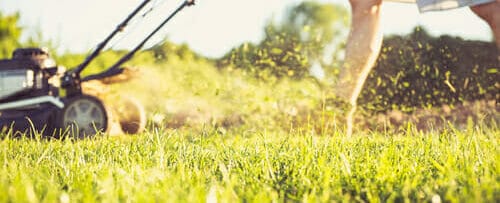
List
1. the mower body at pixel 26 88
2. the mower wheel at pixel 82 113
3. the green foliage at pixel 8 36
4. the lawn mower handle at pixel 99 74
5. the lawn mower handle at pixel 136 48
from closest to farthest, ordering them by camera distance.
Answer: the lawn mower handle at pixel 136 48 < the lawn mower handle at pixel 99 74 < the mower wheel at pixel 82 113 < the mower body at pixel 26 88 < the green foliage at pixel 8 36

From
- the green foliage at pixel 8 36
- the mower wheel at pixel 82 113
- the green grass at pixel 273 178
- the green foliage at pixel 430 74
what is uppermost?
the green foliage at pixel 8 36

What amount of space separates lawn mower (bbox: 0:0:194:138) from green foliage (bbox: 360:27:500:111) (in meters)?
2.03

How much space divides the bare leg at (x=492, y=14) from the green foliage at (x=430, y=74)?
1889mm

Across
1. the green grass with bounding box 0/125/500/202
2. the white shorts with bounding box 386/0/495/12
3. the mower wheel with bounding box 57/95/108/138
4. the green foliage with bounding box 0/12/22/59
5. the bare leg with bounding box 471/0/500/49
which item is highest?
the green foliage with bounding box 0/12/22/59

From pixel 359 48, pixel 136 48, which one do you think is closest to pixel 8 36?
pixel 136 48

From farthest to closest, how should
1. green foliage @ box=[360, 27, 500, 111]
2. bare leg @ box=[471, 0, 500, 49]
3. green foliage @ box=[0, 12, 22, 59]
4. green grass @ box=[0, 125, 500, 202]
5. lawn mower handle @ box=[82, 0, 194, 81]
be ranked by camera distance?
green foliage @ box=[0, 12, 22, 59]
green foliage @ box=[360, 27, 500, 111]
lawn mower handle @ box=[82, 0, 194, 81]
bare leg @ box=[471, 0, 500, 49]
green grass @ box=[0, 125, 500, 202]

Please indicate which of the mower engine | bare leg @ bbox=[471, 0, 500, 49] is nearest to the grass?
bare leg @ bbox=[471, 0, 500, 49]

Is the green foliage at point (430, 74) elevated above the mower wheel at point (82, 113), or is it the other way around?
the green foliage at point (430, 74)

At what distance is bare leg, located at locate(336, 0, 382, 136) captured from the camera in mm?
3693

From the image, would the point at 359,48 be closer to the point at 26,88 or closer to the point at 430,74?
the point at 430,74

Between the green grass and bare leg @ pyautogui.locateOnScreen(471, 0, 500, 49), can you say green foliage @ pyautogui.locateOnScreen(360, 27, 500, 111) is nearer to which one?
bare leg @ pyautogui.locateOnScreen(471, 0, 500, 49)

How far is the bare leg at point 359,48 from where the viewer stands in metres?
3.69

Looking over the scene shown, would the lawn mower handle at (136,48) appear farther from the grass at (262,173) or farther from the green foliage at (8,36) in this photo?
the green foliage at (8,36)

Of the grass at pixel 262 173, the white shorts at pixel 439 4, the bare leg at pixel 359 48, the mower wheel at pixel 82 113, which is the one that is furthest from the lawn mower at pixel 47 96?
the grass at pixel 262 173
